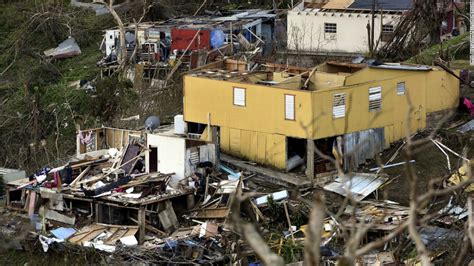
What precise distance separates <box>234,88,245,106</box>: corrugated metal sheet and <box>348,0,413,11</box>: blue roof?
12777 mm

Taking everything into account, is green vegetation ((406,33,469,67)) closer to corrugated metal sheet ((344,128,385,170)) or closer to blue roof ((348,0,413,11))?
blue roof ((348,0,413,11))

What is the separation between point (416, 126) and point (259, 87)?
3.66m

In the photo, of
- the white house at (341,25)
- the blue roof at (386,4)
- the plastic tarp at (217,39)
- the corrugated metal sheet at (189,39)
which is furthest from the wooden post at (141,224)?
the blue roof at (386,4)

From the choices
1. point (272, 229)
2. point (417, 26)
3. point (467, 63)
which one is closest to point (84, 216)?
point (272, 229)

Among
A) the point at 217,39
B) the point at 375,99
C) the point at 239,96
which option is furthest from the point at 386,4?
the point at 239,96

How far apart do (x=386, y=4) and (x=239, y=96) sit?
13.5 m

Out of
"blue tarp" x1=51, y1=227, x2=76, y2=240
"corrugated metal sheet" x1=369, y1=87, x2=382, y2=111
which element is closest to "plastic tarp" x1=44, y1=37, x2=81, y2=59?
"corrugated metal sheet" x1=369, y1=87, x2=382, y2=111

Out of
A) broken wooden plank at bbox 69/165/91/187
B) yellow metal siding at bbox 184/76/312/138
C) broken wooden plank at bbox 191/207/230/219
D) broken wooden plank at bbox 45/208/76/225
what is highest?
yellow metal siding at bbox 184/76/312/138

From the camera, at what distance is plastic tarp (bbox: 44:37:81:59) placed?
36188mm

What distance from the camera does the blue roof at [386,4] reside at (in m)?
33.1

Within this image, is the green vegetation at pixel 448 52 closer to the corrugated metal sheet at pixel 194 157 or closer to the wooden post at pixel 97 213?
the corrugated metal sheet at pixel 194 157

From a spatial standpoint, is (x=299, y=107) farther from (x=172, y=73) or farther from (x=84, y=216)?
(x=172, y=73)

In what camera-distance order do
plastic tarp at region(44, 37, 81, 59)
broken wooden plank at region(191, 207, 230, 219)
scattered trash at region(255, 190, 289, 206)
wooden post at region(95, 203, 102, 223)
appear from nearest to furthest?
1. scattered trash at region(255, 190, 289, 206)
2. broken wooden plank at region(191, 207, 230, 219)
3. wooden post at region(95, 203, 102, 223)
4. plastic tarp at region(44, 37, 81, 59)

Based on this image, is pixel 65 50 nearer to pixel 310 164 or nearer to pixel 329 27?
pixel 329 27
